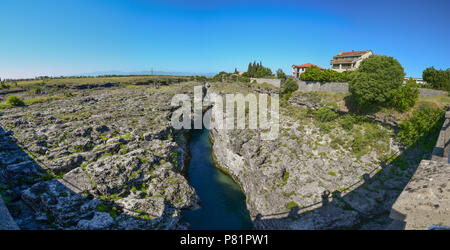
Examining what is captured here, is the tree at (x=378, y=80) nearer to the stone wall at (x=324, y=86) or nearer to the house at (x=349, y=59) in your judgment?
the stone wall at (x=324, y=86)

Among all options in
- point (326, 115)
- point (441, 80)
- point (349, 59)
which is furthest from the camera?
point (349, 59)

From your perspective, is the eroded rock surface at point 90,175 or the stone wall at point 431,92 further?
the stone wall at point 431,92

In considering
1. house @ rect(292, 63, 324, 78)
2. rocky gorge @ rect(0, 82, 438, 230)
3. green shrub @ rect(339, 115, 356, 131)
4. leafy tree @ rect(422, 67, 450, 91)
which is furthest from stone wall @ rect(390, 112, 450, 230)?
house @ rect(292, 63, 324, 78)

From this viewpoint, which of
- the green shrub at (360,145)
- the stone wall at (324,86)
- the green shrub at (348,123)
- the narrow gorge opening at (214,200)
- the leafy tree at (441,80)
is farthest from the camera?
the stone wall at (324,86)

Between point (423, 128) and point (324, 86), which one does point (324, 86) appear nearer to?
point (324, 86)

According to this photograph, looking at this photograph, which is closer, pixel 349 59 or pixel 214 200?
pixel 214 200

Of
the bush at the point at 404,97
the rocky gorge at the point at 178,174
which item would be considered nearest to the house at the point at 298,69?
the rocky gorge at the point at 178,174

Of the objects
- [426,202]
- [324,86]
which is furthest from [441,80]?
[426,202]
